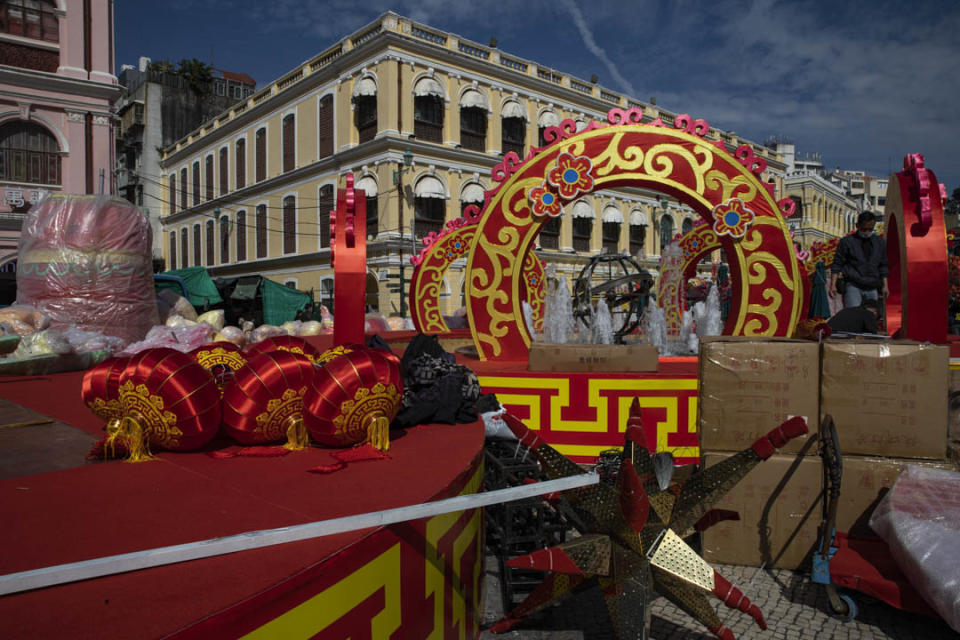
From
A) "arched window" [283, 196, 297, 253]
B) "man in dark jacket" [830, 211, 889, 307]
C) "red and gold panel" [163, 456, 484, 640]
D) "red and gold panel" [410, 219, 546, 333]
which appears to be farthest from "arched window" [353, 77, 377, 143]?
"red and gold panel" [163, 456, 484, 640]

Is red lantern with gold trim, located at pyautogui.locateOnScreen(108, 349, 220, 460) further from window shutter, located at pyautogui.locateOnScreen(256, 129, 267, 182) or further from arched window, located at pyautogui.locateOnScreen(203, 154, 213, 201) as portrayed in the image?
arched window, located at pyautogui.locateOnScreen(203, 154, 213, 201)

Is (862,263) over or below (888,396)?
over

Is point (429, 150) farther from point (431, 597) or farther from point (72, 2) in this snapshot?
point (431, 597)

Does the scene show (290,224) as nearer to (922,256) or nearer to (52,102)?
(52,102)

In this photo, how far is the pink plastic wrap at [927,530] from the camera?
7.70 feet

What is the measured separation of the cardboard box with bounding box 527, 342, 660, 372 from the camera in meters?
4.77

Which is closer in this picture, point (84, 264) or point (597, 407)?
point (597, 407)

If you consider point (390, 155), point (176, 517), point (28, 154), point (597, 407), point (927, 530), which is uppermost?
point (390, 155)

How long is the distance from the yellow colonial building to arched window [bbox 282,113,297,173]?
0.27ft

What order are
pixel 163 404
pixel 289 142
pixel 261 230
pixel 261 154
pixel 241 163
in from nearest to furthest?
1. pixel 163 404
2. pixel 289 142
3. pixel 261 154
4. pixel 261 230
5. pixel 241 163

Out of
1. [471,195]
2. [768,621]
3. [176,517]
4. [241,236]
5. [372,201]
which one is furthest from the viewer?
[241,236]

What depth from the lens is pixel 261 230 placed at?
2864cm

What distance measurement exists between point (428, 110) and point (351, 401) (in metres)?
22.4

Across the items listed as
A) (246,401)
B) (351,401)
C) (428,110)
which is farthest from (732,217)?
(428,110)
